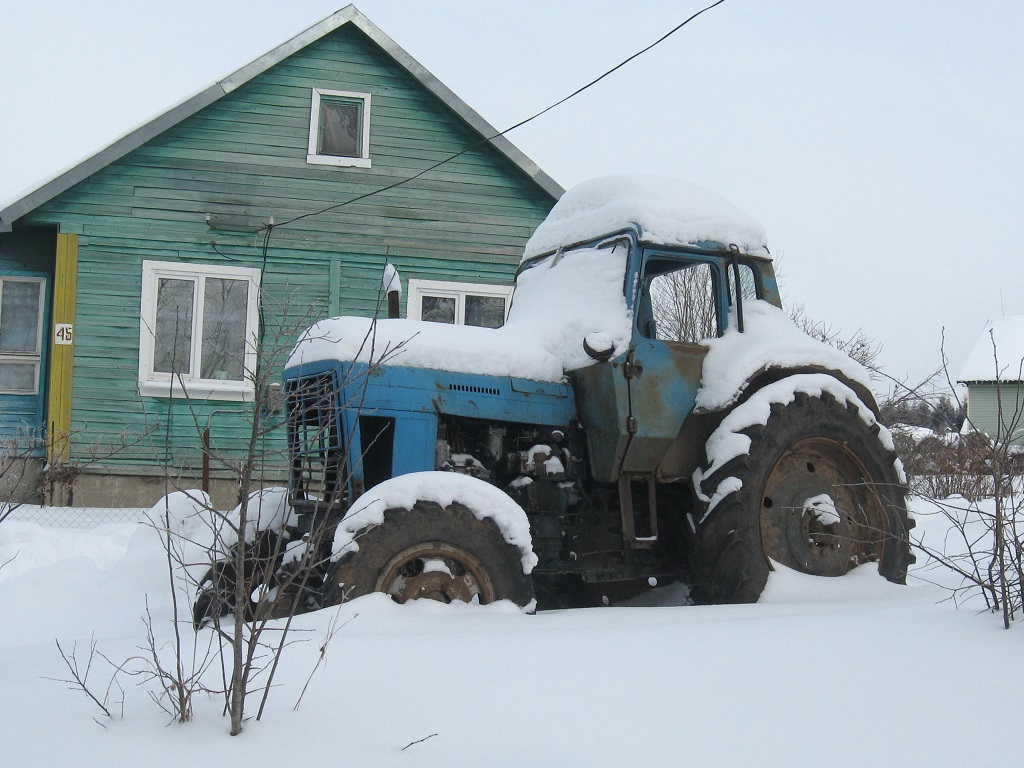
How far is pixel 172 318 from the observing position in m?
11.7

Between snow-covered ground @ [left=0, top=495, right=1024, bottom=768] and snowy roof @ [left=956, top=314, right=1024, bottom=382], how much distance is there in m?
35.1

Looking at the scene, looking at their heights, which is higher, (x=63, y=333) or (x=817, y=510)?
(x=63, y=333)

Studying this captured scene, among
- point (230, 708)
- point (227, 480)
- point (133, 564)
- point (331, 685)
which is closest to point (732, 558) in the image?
point (331, 685)

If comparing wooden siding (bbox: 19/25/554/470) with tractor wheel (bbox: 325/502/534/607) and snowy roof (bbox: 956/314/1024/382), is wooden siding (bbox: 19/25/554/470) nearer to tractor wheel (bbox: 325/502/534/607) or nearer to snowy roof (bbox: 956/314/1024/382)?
tractor wheel (bbox: 325/502/534/607)

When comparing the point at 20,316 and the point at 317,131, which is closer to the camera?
the point at 20,316

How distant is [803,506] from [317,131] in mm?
8563

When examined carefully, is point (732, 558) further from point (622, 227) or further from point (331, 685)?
point (331, 685)

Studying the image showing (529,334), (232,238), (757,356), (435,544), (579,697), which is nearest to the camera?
(579,697)

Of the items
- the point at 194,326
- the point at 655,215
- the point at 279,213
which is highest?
the point at 279,213

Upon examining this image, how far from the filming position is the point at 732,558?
5.32 meters

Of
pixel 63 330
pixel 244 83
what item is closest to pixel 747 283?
pixel 244 83

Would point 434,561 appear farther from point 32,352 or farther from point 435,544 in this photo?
point 32,352

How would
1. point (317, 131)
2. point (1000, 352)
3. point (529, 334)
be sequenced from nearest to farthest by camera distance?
point (529, 334)
point (317, 131)
point (1000, 352)

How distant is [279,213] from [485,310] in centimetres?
269
